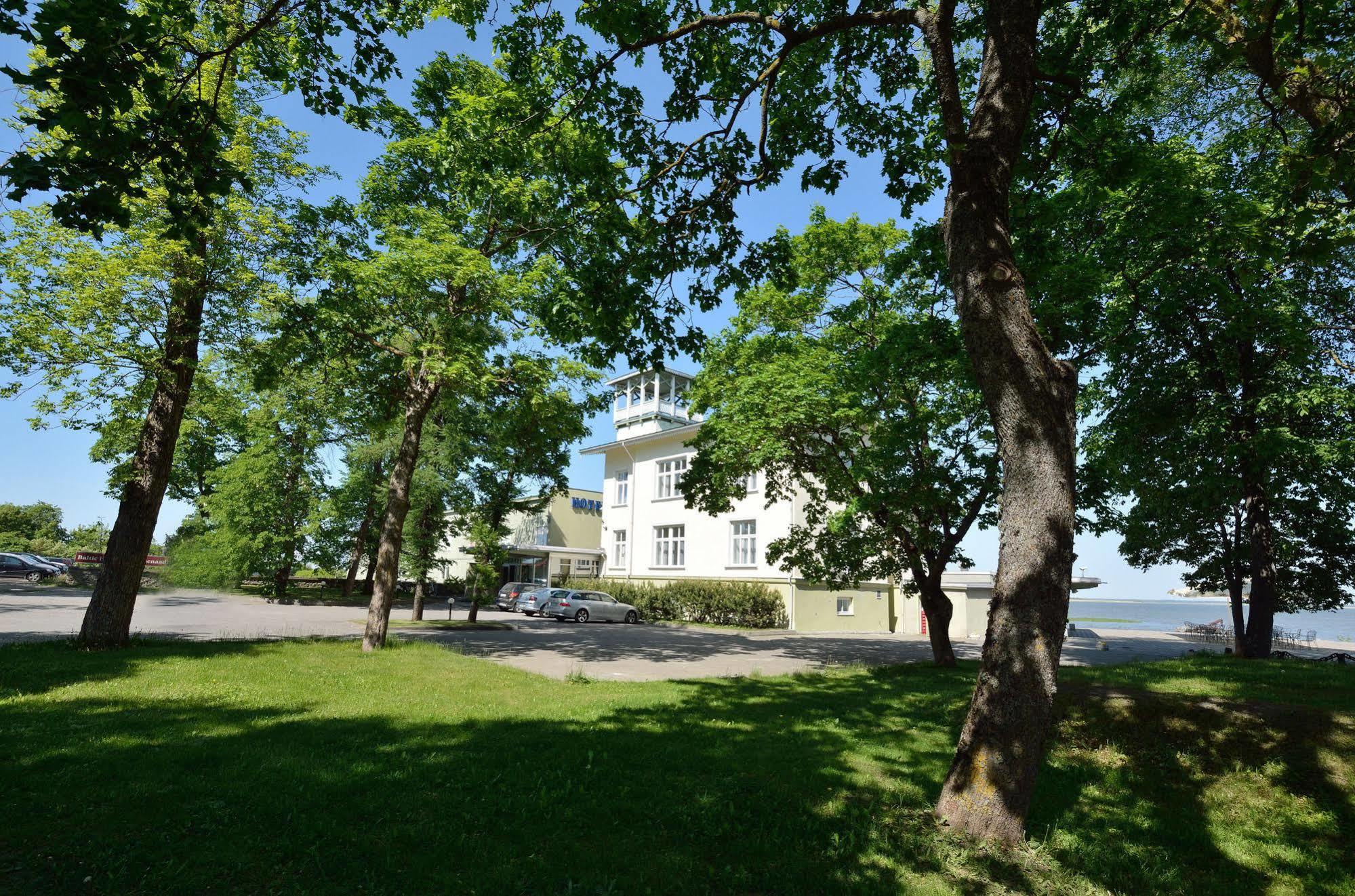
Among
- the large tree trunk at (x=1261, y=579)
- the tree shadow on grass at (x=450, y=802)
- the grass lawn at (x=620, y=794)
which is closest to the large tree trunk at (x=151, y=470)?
the grass lawn at (x=620, y=794)

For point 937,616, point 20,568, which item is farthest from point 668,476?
point 20,568

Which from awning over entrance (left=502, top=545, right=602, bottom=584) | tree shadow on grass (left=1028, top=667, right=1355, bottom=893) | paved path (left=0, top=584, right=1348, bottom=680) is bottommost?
paved path (left=0, top=584, right=1348, bottom=680)

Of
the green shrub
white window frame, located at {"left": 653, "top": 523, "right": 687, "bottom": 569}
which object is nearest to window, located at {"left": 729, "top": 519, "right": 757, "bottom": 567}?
white window frame, located at {"left": 653, "top": 523, "right": 687, "bottom": 569}

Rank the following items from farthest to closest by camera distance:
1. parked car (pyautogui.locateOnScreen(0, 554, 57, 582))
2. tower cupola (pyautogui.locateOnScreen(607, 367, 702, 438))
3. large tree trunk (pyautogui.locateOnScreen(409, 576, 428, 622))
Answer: parked car (pyautogui.locateOnScreen(0, 554, 57, 582)) → tower cupola (pyautogui.locateOnScreen(607, 367, 702, 438)) → large tree trunk (pyautogui.locateOnScreen(409, 576, 428, 622))

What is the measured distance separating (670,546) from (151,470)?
2592cm

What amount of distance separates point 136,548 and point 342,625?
9.18 meters

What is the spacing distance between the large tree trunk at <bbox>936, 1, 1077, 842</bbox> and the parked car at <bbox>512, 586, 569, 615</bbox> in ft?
90.3

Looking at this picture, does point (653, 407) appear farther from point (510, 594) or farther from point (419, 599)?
point (419, 599)

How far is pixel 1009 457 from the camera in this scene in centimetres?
477

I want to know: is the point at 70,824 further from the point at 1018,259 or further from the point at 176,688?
the point at 1018,259

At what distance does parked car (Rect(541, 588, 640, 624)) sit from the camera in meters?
30.3

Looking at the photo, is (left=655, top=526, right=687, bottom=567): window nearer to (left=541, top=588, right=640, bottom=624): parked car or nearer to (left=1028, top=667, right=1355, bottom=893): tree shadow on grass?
(left=541, top=588, right=640, bottom=624): parked car

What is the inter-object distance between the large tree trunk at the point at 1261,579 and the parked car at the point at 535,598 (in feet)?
78.1

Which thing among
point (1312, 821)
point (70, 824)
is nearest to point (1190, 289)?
point (1312, 821)
